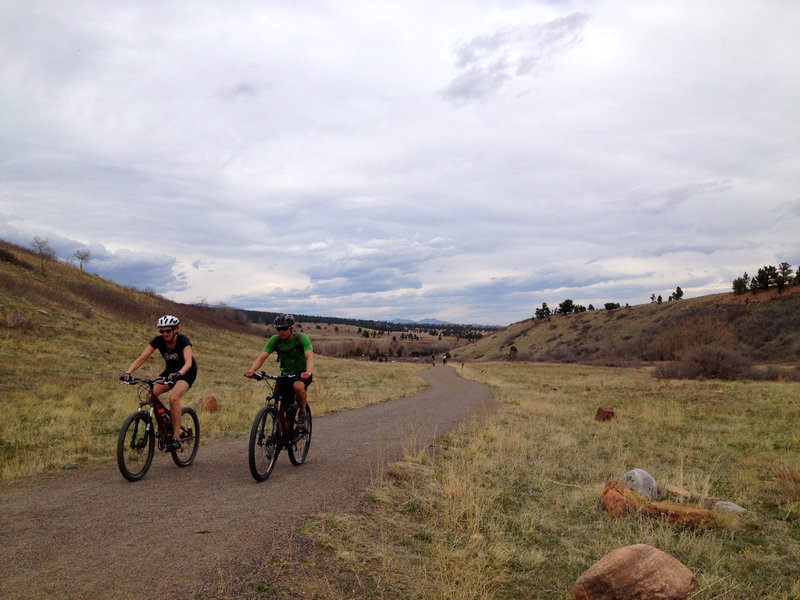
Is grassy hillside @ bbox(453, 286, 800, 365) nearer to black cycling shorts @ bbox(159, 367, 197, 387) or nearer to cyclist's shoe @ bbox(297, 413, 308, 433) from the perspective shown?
cyclist's shoe @ bbox(297, 413, 308, 433)

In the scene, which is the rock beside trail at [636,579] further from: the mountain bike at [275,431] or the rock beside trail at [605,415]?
the rock beside trail at [605,415]

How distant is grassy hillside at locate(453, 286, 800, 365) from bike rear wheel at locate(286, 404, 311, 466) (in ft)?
143

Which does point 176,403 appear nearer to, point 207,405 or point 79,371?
point 207,405

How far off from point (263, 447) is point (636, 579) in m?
5.33

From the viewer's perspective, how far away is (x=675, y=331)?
67375 millimetres

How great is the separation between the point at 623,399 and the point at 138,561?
22.8m

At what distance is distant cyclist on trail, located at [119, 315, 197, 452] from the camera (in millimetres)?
7672

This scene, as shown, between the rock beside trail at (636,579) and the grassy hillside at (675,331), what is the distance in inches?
1755

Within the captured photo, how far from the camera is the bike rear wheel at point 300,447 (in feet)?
27.1

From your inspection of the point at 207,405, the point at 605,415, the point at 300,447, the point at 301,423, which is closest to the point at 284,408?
the point at 301,423

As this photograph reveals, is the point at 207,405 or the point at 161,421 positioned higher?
the point at 161,421

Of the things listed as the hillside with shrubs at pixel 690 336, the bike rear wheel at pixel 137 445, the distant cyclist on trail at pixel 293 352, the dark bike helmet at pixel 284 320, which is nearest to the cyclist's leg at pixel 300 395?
the distant cyclist on trail at pixel 293 352

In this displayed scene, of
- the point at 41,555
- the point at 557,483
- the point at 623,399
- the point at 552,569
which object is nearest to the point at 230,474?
the point at 41,555

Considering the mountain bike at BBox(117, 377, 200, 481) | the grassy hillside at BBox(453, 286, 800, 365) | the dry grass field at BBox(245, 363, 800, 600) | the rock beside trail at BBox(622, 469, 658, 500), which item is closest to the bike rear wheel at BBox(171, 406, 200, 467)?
the mountain bike at BBox(117, 377, 200, 481)
